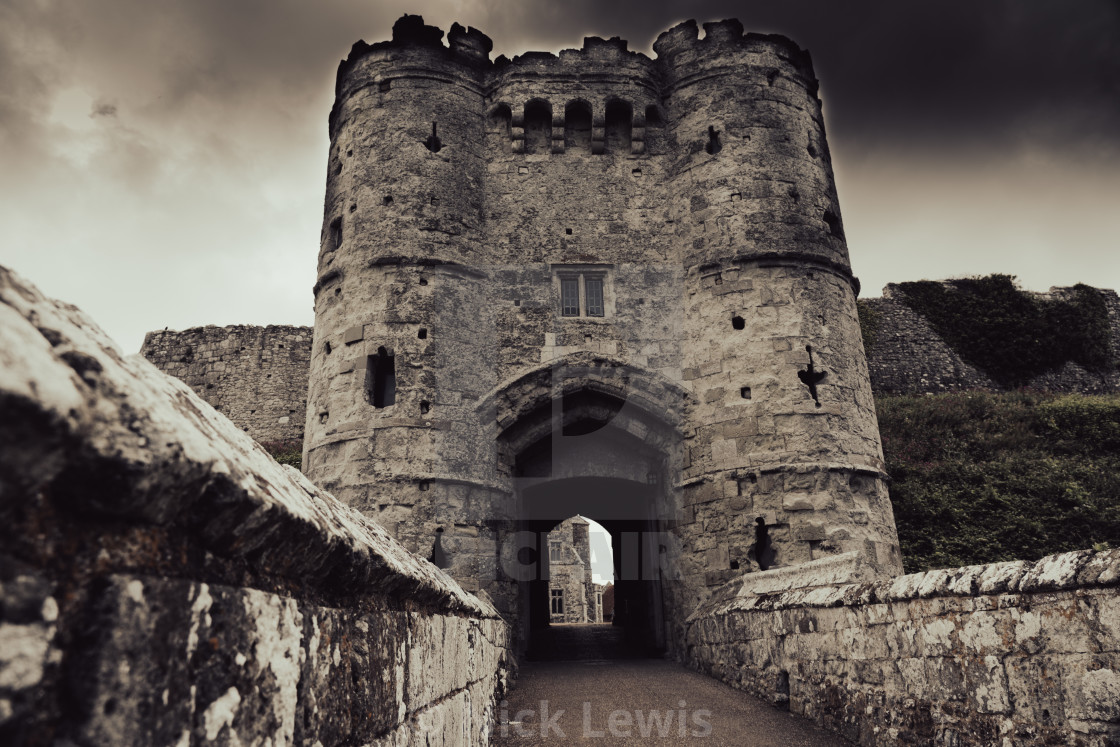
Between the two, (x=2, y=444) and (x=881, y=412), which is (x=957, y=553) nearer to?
(x=881, y=412)

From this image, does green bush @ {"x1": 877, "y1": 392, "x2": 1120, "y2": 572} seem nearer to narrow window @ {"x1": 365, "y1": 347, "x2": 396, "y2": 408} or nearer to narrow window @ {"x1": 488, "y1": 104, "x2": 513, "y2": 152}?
narrow window @ {"x1": 365, "y1": 347, "x2": 396, "y2": 408}

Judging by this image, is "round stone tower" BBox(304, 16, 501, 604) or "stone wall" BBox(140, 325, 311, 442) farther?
"stone wall" BBox(140, 325, 311, 442)

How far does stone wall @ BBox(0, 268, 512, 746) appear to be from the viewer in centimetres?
74

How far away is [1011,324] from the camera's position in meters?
20.5

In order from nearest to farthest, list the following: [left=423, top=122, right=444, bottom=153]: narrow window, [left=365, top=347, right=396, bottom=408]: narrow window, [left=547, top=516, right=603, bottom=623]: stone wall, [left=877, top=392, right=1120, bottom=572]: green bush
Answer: [left=365, top=347, right=396, bottom=408]: narrow window, [left=423, top=122, right=444, bottom=153]: narrow window, [left=877, top=392, right=1120, bottom=572]: green bush, [left=547, top=516, right=603, bottom=623]: stone wall

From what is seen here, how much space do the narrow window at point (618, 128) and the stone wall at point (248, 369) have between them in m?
10.6

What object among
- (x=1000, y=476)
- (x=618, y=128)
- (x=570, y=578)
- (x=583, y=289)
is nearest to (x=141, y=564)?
(x=583, y=289)

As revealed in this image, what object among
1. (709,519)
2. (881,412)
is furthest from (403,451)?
(881,412)

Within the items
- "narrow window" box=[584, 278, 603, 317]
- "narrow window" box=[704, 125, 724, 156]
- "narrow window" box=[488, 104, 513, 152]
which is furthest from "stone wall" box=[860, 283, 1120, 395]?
"narrow window" box=[488, 104, 513, 152]

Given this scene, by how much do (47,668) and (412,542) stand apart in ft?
29.9

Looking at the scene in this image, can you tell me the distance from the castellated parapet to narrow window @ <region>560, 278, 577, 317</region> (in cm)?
4

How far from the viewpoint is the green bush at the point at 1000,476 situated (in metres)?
12.0

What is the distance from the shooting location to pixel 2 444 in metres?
0.71

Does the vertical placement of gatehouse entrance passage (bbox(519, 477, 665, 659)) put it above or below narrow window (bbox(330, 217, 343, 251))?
below
